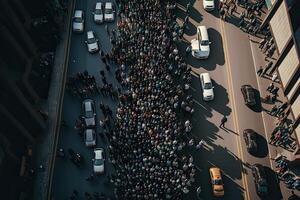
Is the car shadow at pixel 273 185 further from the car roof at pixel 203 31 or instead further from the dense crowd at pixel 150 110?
the car roof at pixel 203 31

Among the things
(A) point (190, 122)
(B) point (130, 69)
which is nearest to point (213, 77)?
(A) point (190, 122)

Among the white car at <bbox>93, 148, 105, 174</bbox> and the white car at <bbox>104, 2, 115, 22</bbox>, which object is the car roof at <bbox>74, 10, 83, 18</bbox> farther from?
the white car at <bbox>93, 148, 105, 174</bbox>

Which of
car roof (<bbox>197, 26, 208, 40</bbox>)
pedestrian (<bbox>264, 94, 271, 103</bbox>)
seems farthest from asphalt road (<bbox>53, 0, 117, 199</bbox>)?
pedestrian (<bbox>264, 94, 271, 103</bbox>)

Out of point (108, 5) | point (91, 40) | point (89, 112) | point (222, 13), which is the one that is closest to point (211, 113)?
point (89, 112)

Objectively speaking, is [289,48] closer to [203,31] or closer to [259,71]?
[259,71]

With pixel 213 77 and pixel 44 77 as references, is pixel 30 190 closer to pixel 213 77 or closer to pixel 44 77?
pixel 44 77

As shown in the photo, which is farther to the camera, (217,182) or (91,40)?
(91,40)
